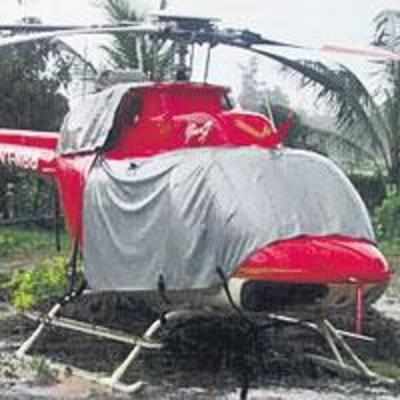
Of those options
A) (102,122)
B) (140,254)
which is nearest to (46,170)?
(102,122)

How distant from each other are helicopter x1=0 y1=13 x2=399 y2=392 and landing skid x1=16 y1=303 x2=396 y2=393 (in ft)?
0.05

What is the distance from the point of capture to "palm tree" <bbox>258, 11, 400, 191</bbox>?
23.1 m

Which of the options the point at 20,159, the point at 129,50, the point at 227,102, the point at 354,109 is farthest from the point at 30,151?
the point at 354,109

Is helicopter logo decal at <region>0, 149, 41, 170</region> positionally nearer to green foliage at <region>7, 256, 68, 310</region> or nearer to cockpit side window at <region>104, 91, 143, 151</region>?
green foliage at <region>7, 256, 68, 310</region>

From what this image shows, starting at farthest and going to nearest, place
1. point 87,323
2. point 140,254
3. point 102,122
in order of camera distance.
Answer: point 87,323 < point 102,122 < point 140,254

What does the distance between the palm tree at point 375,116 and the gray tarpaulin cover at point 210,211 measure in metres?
14.2

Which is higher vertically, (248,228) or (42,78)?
(248,228)

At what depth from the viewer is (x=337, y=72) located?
22.8 m

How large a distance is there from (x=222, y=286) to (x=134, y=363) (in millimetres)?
1177

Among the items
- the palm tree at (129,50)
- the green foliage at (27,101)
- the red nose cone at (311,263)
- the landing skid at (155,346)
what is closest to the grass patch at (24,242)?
the green foliage at (27,101)

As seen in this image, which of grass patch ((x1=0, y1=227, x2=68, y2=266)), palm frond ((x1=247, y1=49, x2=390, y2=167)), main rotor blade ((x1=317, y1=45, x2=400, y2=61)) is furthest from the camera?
palm frond ((x1=247, y1=49, x2=390, y2=167))

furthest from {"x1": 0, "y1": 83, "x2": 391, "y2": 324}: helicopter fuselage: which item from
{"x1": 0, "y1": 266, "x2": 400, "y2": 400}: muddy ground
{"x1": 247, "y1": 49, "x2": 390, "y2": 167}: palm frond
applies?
{"x1": 247, "y1": 49, "x2": 390, "y2": 167}: palm frond

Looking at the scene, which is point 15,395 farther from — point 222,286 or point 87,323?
point 87,323

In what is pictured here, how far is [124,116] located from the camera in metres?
9.49
